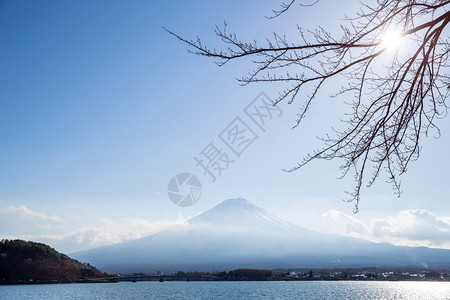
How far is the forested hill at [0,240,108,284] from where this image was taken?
6378 centimetres

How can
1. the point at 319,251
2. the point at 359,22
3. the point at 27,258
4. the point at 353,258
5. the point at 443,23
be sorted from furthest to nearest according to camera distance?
1. the point at 319,251
2. the point at 353,258
3. the point at 27,258
4. the point at 359,22
5. the point at 443,23

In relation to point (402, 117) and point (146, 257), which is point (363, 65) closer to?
point (402, 117)

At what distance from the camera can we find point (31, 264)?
221 feet

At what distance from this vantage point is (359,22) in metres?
2.97

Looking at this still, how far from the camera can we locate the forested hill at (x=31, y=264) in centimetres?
6378

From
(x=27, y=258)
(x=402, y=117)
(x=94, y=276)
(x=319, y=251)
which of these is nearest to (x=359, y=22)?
(x=402, y=117)

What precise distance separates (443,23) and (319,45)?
753 mm

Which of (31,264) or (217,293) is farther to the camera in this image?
(31,264)

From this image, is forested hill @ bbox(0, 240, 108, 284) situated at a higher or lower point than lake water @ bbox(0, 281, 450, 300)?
higher

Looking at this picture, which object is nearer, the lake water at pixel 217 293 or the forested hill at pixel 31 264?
the lake water at pixel 217 293

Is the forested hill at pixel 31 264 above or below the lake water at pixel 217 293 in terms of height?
above

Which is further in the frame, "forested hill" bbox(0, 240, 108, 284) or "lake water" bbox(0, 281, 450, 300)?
"forested hill" bbox(0, 240, 108, 284)

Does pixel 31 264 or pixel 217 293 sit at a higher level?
pixel 31 264

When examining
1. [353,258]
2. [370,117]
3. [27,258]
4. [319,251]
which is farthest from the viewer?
[319,251]
